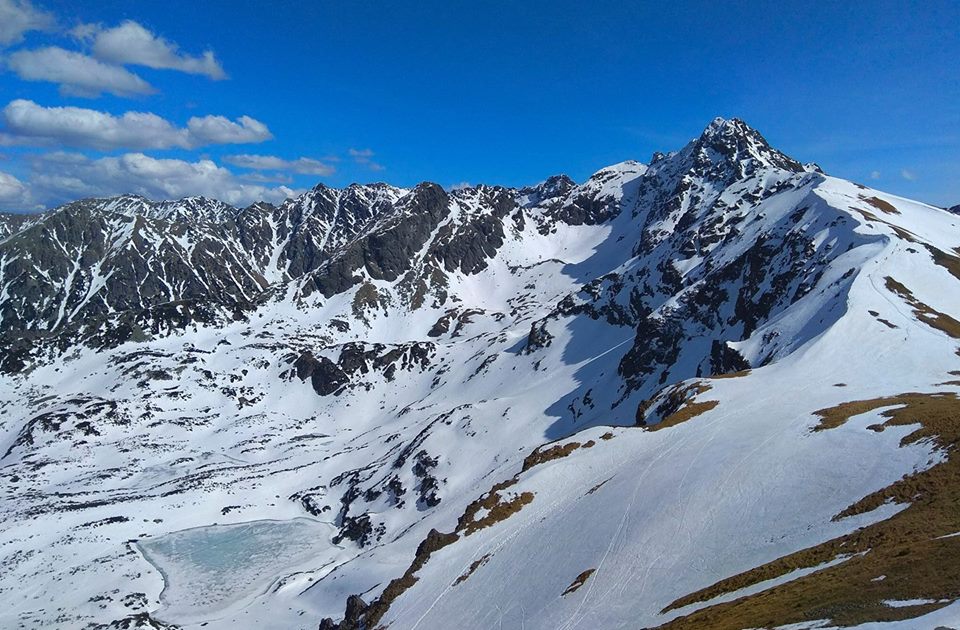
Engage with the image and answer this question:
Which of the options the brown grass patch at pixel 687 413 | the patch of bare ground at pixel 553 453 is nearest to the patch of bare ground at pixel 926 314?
the brown grass patch at pixel 687 413

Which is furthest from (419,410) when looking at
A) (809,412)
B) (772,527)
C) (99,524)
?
(772,527)

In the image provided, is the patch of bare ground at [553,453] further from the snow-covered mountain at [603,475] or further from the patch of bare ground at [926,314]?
the patch of bare ground at [926,314]

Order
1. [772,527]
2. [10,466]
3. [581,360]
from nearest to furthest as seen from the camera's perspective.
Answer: [772,527] → [10,466] → [581,360]

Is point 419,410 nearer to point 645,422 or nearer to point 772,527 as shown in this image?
point 645,422

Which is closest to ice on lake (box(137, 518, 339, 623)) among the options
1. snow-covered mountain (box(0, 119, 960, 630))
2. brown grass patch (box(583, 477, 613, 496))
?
snow-covered mountain (box(0, 119, 960, 630))

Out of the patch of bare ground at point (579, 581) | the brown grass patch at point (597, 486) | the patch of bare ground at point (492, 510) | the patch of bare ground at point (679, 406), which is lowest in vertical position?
the patch of bare ground at point (492, 510)

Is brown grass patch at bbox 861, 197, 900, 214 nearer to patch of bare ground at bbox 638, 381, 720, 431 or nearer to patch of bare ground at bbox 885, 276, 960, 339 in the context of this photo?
patch of bare ground at bbox 885, 276, 960, 339

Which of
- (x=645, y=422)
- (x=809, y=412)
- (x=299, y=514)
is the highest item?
(x=809, y=412)
